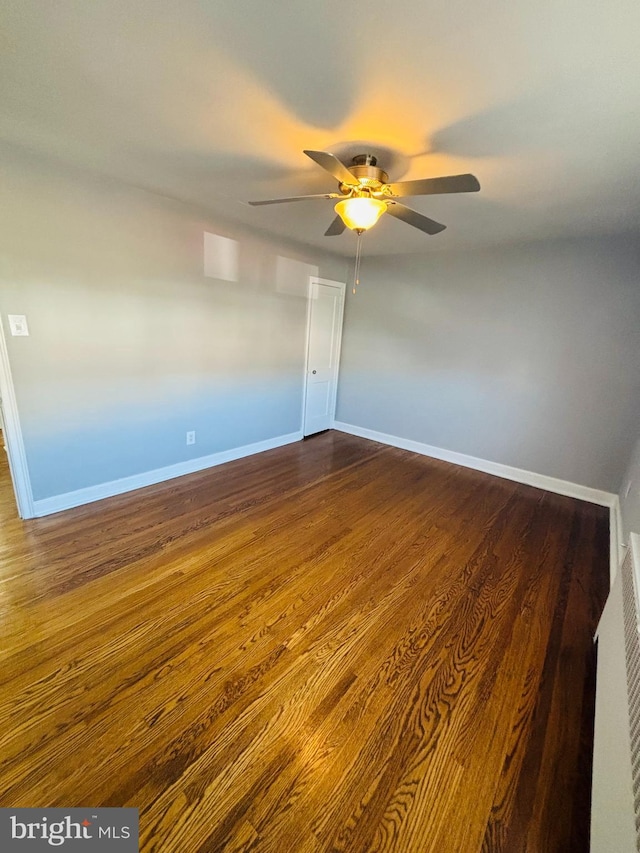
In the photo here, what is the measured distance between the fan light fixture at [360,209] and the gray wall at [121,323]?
5.72 feet

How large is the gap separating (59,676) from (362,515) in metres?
2.07

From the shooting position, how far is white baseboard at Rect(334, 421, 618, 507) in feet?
11.1

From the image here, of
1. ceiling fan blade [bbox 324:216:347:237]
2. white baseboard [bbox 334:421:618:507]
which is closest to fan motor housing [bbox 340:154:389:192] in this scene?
ceiling fan blade [bbox 324:216:347:237]

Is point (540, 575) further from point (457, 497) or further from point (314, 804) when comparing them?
point (314, 804)

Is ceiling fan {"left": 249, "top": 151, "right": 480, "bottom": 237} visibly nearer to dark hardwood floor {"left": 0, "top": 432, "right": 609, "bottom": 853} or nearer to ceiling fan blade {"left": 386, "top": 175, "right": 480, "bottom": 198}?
ceiling fan blade {"left": 386, "top": 175, "right": 480, "bottom": 198}

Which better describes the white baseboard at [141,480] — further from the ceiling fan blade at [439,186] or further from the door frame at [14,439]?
the ceiling fan blade at [439,186]

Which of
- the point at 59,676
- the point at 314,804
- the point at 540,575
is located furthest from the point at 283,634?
the point at 540,575

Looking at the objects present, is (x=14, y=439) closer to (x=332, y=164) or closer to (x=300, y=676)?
(x=300, y=676)

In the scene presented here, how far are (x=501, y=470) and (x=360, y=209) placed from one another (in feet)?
10.5

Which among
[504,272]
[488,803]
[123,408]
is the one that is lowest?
[488,803]

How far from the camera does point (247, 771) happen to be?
121 cm

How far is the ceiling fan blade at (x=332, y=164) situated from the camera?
4.59 ft

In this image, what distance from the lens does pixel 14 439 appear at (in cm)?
235

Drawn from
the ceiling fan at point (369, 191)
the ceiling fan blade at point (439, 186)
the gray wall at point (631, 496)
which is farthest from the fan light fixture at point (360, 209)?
the gray wall at point (631, 496)
